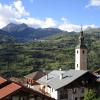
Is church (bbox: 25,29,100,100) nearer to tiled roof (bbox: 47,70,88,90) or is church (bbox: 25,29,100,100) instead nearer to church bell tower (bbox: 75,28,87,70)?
tiled roof (bbox: 47,70,88,90)

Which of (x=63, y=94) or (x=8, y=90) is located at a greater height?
(x=8, y=90)

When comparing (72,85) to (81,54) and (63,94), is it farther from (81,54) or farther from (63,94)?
(81,54)

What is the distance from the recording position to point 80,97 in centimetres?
6494

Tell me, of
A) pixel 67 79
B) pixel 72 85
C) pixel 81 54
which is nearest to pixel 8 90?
pixel 72 85

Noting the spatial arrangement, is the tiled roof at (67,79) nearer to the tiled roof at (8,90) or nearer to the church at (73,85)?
the church at (73,85)

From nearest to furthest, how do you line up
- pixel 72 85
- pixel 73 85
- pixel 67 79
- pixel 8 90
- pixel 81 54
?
1. pixel 8 90
2. pixel 72 85
3. pixel 73 85
4. pixel 67 79
5. pixel 81 54

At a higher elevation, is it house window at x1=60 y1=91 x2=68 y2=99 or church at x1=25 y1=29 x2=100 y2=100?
church at x1=25 y1=29 x2=100 y2=100

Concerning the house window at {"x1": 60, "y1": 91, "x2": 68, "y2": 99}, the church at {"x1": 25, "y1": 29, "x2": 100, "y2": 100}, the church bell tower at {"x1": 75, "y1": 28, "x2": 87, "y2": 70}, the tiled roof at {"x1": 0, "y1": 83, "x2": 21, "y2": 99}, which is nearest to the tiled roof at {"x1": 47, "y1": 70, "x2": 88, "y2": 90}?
the church at {"x1": 25, "y1": 29, "x2": 100, "y2": 100}

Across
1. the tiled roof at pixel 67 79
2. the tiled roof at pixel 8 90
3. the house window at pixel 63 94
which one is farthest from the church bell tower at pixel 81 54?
the tiled roof at pixel 8 90

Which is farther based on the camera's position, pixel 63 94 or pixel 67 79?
pixel 67 79

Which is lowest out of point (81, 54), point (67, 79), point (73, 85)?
point (73, 85)

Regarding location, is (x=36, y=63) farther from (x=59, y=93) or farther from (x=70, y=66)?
(x=59, y=93)

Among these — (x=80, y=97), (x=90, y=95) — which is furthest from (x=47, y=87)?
(x=90, y=95)

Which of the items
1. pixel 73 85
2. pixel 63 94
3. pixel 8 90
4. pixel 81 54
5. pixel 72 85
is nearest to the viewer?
pixel 8 90
